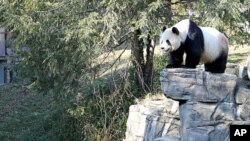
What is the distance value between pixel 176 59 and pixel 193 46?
392 millimetres

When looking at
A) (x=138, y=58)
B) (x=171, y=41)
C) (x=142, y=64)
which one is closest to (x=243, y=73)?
(x=171, y=41)

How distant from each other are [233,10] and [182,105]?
9.17 ft

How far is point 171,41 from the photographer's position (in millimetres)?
6074

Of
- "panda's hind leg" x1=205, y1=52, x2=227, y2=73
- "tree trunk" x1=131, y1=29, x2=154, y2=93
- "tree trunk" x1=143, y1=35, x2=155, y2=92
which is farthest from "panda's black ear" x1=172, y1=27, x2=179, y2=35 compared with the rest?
"tree trunk" x1=143, y1=35, x2=155, y2=92

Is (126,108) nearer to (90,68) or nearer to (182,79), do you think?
(90,68)

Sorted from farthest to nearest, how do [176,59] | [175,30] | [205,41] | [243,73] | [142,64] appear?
[142,64]
[243,73]
[176,59]
[205,41]
[175,30]

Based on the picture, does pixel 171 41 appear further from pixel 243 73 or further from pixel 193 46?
pixel 243 73

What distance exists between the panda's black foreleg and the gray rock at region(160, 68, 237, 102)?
0.13m

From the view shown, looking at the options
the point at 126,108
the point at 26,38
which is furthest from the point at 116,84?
the point at 26,38

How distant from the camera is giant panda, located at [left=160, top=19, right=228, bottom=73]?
6.08 m

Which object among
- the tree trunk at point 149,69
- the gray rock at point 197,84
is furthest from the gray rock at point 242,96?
the tree trunk at point 149,69

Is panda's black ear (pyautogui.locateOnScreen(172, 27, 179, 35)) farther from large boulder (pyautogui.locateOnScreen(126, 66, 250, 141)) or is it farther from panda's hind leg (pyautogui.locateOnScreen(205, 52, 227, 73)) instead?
panda's hind leg (pyautogui.locateOnScreen(205, 52, 227, 73))

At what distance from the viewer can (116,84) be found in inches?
404

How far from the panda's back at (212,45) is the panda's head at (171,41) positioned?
442mm
